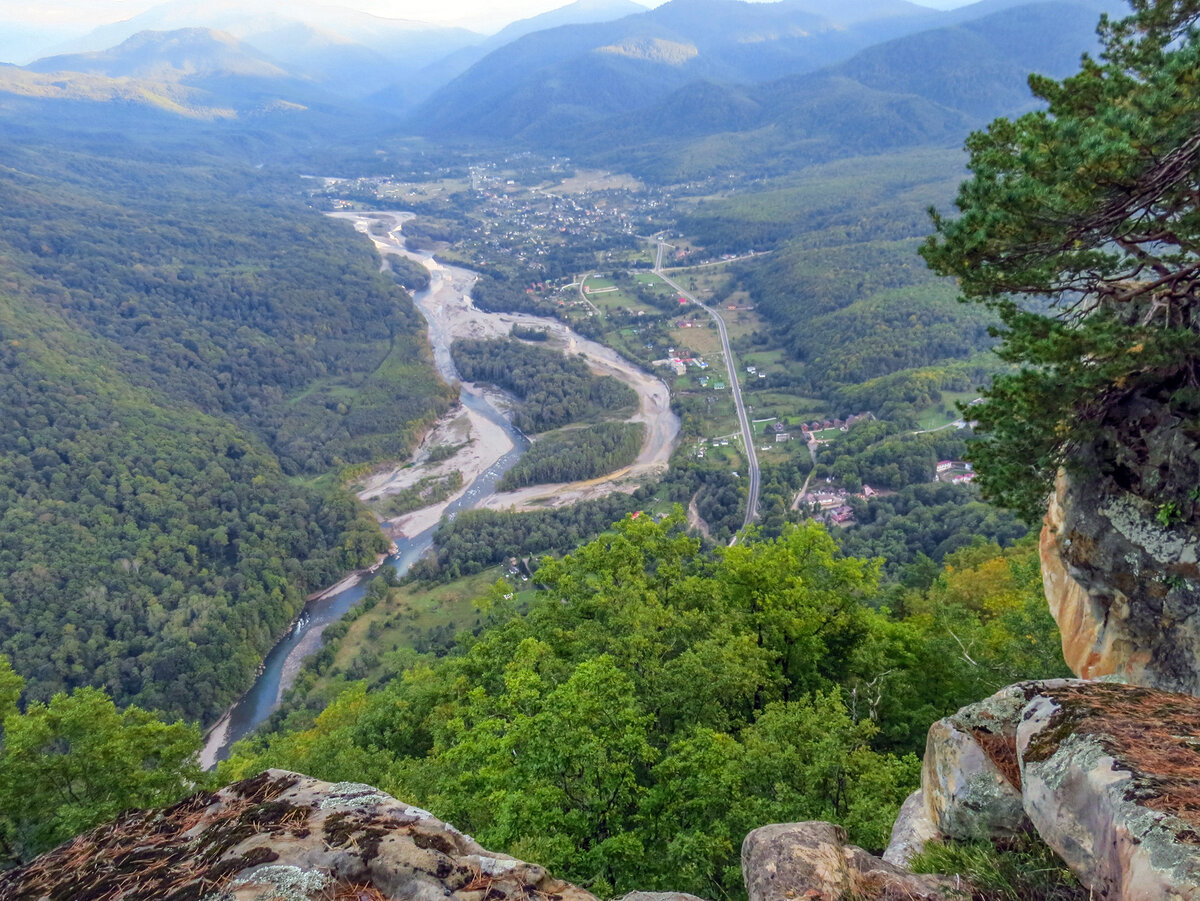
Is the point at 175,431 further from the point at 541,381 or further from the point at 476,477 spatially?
the point at 541,381

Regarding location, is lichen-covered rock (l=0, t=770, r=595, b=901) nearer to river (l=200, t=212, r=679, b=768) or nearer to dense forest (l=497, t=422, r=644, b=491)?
river (l=200, t=212, r=679, b=768)

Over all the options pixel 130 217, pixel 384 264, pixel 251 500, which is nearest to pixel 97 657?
pixel 251 500

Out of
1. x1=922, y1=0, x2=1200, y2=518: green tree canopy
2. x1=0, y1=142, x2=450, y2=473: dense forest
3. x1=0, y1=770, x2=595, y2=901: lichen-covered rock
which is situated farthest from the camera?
x1=0, y1=142, x2=450, y2=473: dense forest

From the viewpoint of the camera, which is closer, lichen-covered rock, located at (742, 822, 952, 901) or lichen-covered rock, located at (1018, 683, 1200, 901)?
lichen-covered rock, located at (1018, 683, 1200, 901)

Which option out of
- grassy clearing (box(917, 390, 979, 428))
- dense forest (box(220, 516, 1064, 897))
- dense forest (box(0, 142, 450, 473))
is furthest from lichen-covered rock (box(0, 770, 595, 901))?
dense forest (box(0, 142, 450, 473))

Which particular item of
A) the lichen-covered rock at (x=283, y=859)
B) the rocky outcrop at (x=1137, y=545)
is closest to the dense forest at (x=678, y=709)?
the rocky outcrop at (x=1137, y=545)

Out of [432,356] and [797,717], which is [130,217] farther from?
[797,717]
